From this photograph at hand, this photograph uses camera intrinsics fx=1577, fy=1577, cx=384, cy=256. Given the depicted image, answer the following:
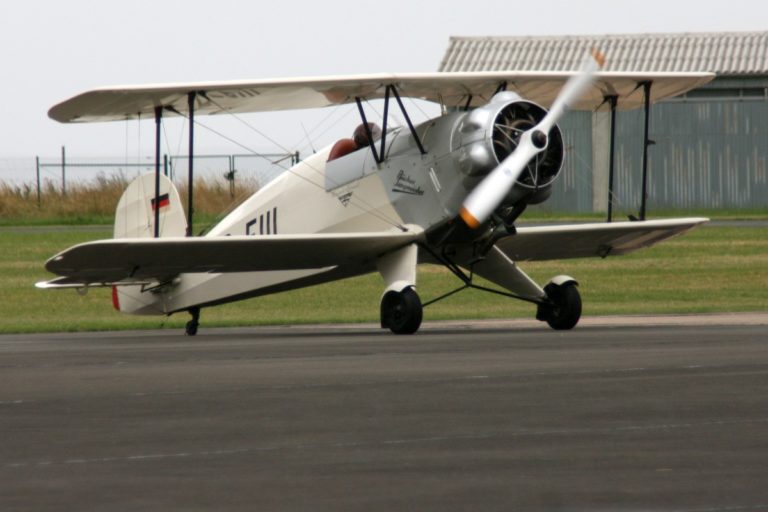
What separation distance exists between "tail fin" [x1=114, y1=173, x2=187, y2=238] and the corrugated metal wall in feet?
93.9

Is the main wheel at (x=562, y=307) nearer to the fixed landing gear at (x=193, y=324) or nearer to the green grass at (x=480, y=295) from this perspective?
the fixed landing gear at (x=193, y=324)

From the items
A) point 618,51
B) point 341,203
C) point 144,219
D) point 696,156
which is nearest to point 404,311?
point 341,203

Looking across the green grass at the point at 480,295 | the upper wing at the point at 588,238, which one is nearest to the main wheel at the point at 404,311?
the upper wing at the point at 588,238

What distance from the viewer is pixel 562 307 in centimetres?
1847

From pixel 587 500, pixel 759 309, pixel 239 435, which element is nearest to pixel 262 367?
pixel 239 435

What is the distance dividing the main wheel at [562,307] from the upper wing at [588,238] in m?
0.90

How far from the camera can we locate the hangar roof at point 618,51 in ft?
171

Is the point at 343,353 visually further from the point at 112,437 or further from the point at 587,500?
the point at 587,500

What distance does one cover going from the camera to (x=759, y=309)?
23.7 m

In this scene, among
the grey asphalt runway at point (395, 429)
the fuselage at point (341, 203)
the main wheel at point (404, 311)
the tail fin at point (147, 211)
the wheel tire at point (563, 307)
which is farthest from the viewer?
the tail fin at point (147, 211)

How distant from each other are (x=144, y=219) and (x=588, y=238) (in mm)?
5970

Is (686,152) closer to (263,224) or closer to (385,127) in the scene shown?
(263,224)

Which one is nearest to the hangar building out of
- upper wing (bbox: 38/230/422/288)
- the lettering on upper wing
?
the lettering on upper wing

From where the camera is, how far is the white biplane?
17.1m
